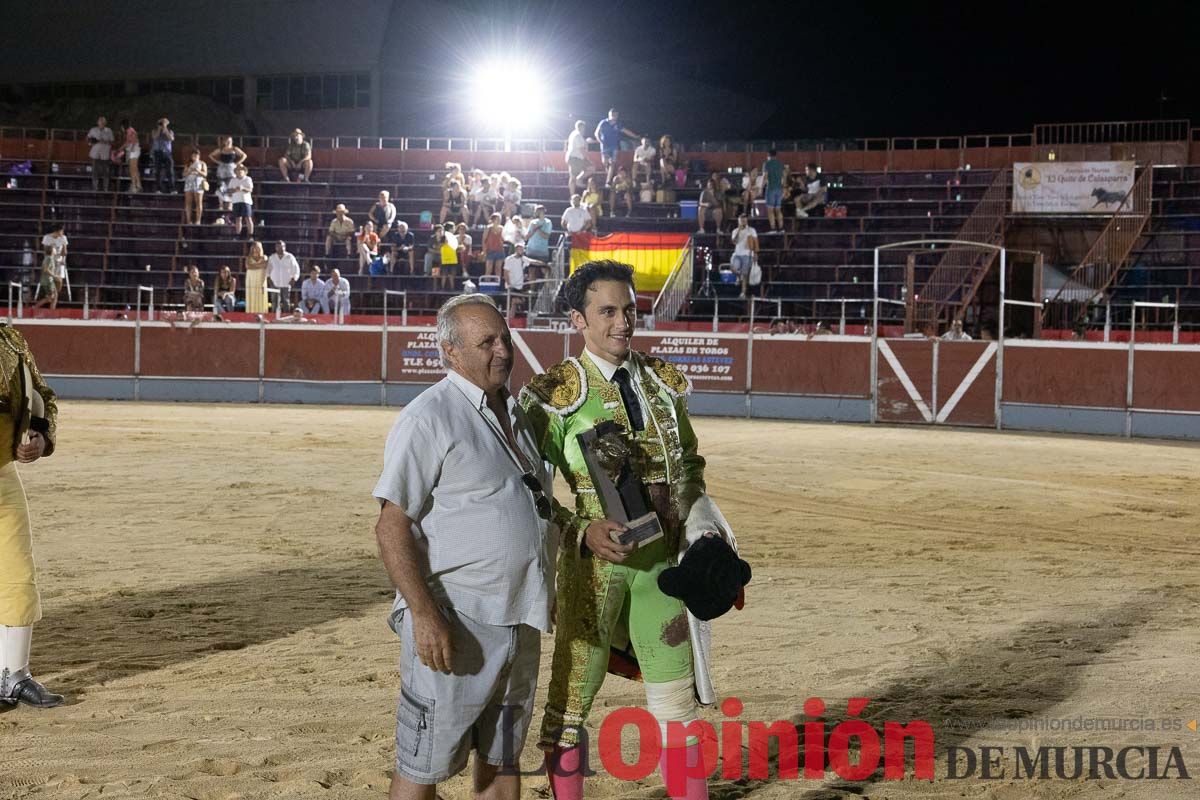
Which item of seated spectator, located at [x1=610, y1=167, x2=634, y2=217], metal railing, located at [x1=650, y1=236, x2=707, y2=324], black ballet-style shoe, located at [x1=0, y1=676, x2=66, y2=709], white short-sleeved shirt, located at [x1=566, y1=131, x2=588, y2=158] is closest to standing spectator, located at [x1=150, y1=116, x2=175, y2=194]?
white short-sleeved shirt, located at [x1=566, y1=131, x2=588, y2=158]

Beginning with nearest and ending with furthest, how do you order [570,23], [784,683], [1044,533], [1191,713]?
[1191,713] < [784,683] < [1044,533] < [570,23]

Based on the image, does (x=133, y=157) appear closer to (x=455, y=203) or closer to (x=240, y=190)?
(x=240, y=190)

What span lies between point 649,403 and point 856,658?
101 inches

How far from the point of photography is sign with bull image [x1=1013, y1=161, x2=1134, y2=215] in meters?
23.4

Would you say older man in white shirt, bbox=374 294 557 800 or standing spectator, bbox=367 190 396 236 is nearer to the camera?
older man in white shirt, bbox=374 294 557 800

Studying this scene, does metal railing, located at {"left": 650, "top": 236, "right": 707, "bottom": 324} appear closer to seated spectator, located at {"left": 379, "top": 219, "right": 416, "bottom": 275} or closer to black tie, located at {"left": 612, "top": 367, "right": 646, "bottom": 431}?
seated spectator, located at {"left": 379, "top": 219, "right": 416, "bottom": 275}

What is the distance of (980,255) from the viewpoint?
23.1 m

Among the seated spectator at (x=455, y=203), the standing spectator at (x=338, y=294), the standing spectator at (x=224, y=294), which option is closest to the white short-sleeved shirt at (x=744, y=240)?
the seated spectator at (x=455, y=203)

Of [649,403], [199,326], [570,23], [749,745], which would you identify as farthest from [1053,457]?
[570,23]

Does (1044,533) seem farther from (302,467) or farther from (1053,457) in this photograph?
(302,467)

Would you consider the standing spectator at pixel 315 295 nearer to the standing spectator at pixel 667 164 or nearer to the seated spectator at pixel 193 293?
the seated spectator at pixel 193 293

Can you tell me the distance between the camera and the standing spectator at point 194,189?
25766 millimetres

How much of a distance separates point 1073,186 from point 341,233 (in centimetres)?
1365

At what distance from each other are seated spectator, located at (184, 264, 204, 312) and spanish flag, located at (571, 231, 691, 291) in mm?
6643
